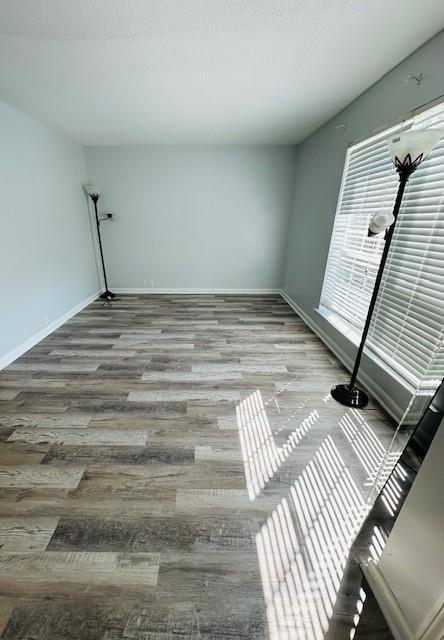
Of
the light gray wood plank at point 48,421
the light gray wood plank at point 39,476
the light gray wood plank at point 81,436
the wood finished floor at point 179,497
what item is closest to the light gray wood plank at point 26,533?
the wood finished floor at point 179,497

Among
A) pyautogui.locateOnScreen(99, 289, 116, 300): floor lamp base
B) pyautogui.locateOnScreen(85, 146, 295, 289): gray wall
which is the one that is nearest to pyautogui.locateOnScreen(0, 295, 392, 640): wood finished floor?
pyautogui.locateOnScreen(99, 289, 116, 300): floor lamp base

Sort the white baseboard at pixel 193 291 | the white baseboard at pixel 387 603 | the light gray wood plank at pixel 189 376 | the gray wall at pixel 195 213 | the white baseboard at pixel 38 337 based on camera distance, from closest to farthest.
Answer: the white baseboard at pixel 387 603 < the light gray wood plank at pixel 189 376 < the white baseboard at pixel 38 337 < the gray wall at pixel 195 213 < the white baseboard at pixel 193 291

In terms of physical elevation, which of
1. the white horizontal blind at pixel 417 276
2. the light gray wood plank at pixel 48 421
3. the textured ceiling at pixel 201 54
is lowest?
the light gray wood plank at pixel 48 421

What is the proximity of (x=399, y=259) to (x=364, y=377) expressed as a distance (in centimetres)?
104

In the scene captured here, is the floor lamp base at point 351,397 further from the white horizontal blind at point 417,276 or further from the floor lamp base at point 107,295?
the floor lamp base at point 107,295

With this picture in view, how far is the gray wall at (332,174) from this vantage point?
1.71 meters

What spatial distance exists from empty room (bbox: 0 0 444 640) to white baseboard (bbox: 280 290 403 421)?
0.02 m

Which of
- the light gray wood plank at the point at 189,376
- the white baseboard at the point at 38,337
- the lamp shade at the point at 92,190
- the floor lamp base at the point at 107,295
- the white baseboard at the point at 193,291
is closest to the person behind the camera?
the light gray wood plank at the point at 189,376

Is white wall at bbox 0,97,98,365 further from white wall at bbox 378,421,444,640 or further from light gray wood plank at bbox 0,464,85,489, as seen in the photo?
white wall at bbox 378,421,444,640

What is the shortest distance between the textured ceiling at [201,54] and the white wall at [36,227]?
0.38m

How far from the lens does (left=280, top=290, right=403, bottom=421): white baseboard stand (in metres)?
1.92

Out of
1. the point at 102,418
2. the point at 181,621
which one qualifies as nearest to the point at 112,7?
the point at 102,418

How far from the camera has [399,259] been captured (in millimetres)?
1934

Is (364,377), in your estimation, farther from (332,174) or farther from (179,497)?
(332,174)
